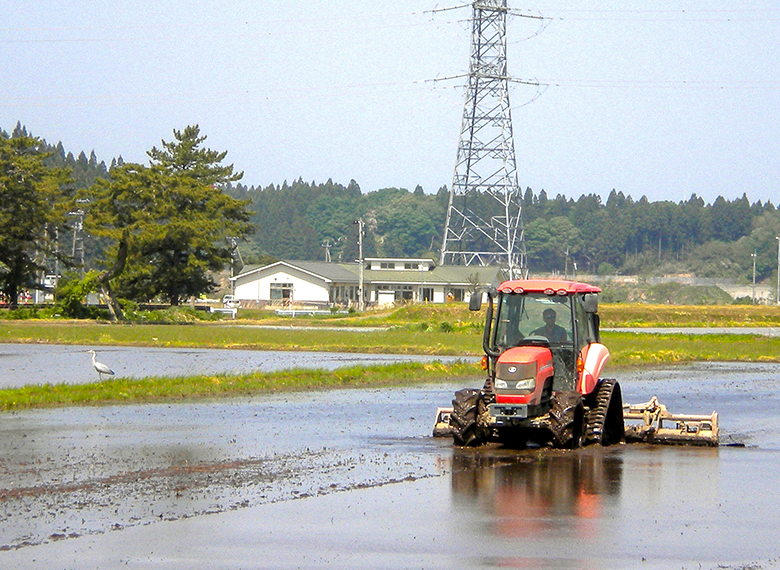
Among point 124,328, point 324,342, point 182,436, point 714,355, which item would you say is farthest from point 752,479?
point 124,328

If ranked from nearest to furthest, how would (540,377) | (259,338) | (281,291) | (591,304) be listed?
(540,377) → (591,304) → (259,338) → (281,291)

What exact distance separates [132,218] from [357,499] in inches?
2570

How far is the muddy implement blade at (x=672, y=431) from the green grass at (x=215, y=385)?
405 inches

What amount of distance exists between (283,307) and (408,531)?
290 feet

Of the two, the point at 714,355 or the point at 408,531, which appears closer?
the point at 408,531

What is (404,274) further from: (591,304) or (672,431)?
(591,304)

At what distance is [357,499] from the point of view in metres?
11.4

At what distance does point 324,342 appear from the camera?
4503 centimetres

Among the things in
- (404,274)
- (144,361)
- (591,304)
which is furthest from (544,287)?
(404,274)

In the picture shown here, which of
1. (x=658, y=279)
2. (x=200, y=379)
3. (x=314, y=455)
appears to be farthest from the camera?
(x=658, y=279)

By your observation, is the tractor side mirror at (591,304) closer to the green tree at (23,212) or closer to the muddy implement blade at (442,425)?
the muddy implement blade at (442,425)

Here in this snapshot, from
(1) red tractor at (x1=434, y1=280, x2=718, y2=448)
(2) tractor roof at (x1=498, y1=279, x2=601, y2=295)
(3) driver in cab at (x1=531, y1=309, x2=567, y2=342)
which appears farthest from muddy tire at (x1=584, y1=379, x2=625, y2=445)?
(2) tractor roof at (x1=498, y1=279, x2=601, y2=295)

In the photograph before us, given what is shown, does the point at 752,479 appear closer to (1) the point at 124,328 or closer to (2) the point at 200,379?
(2) the point at 200,379

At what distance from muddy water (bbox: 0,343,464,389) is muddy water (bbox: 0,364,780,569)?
9286mm
